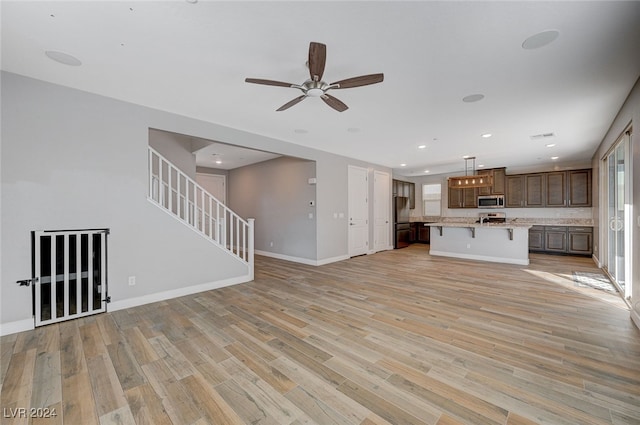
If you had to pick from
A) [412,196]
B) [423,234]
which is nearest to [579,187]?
[423,234]

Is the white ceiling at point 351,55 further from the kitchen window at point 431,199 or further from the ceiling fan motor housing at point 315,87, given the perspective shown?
the kitchen window at point 431,199

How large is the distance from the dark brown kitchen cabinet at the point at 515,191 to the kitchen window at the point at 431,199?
2.12m

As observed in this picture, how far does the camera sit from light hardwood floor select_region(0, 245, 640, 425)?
5.44ft

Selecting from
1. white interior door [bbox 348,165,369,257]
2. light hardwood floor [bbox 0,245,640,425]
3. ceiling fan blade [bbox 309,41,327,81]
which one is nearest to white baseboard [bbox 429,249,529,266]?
white interior door [bbox 348,165,369,257]

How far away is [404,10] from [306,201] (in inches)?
181

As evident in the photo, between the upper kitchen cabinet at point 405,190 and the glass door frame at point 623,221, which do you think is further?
the upper kitchen cabinet at point 405,190

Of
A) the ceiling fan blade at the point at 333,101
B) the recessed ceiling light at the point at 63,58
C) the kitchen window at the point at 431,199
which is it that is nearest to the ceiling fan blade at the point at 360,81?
the ceiling fan blade at the point at 333,101

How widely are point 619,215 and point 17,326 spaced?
807 centimetres

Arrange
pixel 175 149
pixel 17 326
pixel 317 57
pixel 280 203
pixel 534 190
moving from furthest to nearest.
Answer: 1. pixel 534 190
2. pixel 280 203
3. pixel 175 149
4. pixel 17 326
5. pixel 317 57

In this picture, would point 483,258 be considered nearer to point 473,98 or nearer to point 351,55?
point 473,98

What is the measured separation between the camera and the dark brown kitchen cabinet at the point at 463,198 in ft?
29.2

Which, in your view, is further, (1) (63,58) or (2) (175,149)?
(2) (175,149)

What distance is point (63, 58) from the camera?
8.18 feet

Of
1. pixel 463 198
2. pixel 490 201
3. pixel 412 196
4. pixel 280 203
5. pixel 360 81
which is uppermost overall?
pixel 360 81
